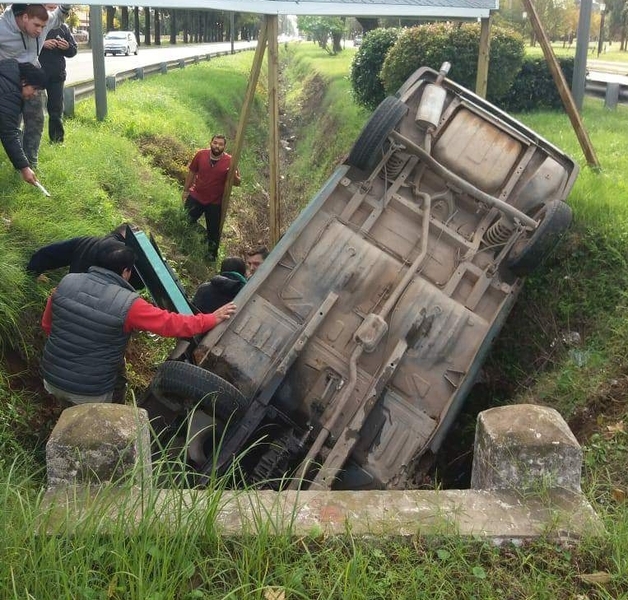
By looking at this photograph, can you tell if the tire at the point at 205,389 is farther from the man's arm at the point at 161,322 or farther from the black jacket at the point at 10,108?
the black jacket at the point at 10,108

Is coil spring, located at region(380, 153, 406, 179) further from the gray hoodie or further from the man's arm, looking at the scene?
the gray hoodie

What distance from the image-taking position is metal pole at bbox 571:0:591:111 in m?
9.64

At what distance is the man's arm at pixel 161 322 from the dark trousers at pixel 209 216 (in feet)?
12.9

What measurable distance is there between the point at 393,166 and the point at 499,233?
3.34 feet

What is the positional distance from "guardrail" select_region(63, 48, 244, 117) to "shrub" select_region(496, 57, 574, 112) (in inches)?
288

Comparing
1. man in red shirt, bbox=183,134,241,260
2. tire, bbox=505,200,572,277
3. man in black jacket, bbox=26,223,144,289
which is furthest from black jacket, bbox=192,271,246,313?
man in red shirt, bbox=183,134,241,260

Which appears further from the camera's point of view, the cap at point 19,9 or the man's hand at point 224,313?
the cap at point 19,9

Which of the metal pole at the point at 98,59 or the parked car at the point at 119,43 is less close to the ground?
the metal pole at the point at 98,59

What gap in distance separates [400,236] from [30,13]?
3774 mm

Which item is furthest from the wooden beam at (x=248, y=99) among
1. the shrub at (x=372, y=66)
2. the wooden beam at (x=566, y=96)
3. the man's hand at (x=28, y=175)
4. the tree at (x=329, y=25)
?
the tree at (x=329, y=25)

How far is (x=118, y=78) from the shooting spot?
15.1m

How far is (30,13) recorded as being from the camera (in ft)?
19.0

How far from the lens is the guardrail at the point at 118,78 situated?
982 centimetres

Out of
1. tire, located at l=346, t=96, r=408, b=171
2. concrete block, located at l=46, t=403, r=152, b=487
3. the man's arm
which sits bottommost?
the man's arm
